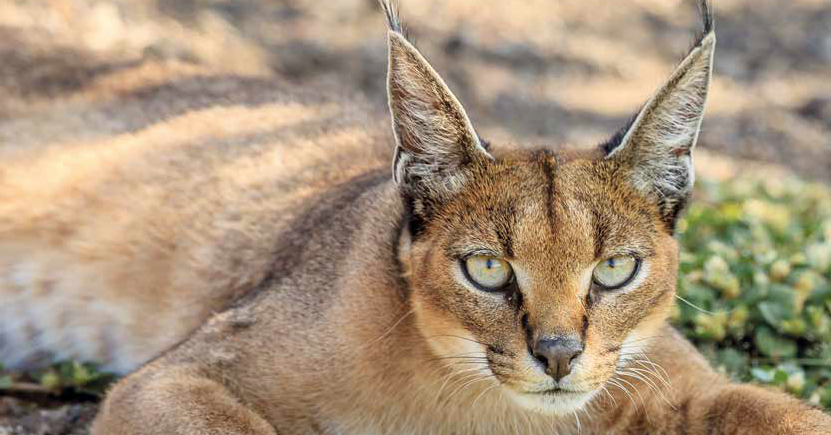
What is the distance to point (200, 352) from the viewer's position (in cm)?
450

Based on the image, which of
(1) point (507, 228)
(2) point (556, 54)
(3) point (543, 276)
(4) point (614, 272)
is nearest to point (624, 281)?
(4) point (614, 272)

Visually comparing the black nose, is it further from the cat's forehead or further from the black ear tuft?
the black ear tuft

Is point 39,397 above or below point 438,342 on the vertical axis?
below

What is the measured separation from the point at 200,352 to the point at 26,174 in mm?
2359

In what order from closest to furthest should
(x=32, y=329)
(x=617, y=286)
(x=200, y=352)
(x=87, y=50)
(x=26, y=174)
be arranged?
(x=617, y=286) → (x=200, y=352) → (x=32, y=329) → (x=26, y=174) → (x=87, y=50)

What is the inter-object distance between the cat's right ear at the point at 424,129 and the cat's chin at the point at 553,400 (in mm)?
772

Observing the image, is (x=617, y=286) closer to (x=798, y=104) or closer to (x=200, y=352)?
(x=200, y=352)

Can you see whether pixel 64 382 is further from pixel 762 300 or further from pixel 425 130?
pixel 762 300

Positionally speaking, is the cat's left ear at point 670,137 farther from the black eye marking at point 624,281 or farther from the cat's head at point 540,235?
the black eye marking at point 624,281

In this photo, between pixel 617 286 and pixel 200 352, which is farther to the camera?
pixel 200 352

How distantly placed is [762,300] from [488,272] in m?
2.31

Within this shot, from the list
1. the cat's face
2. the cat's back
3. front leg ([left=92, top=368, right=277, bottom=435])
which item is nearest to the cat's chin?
the cat's face

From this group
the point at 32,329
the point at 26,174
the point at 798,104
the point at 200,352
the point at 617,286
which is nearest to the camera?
the point at 617,286

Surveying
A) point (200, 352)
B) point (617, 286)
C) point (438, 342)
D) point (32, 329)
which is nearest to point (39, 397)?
point (32, 329)
